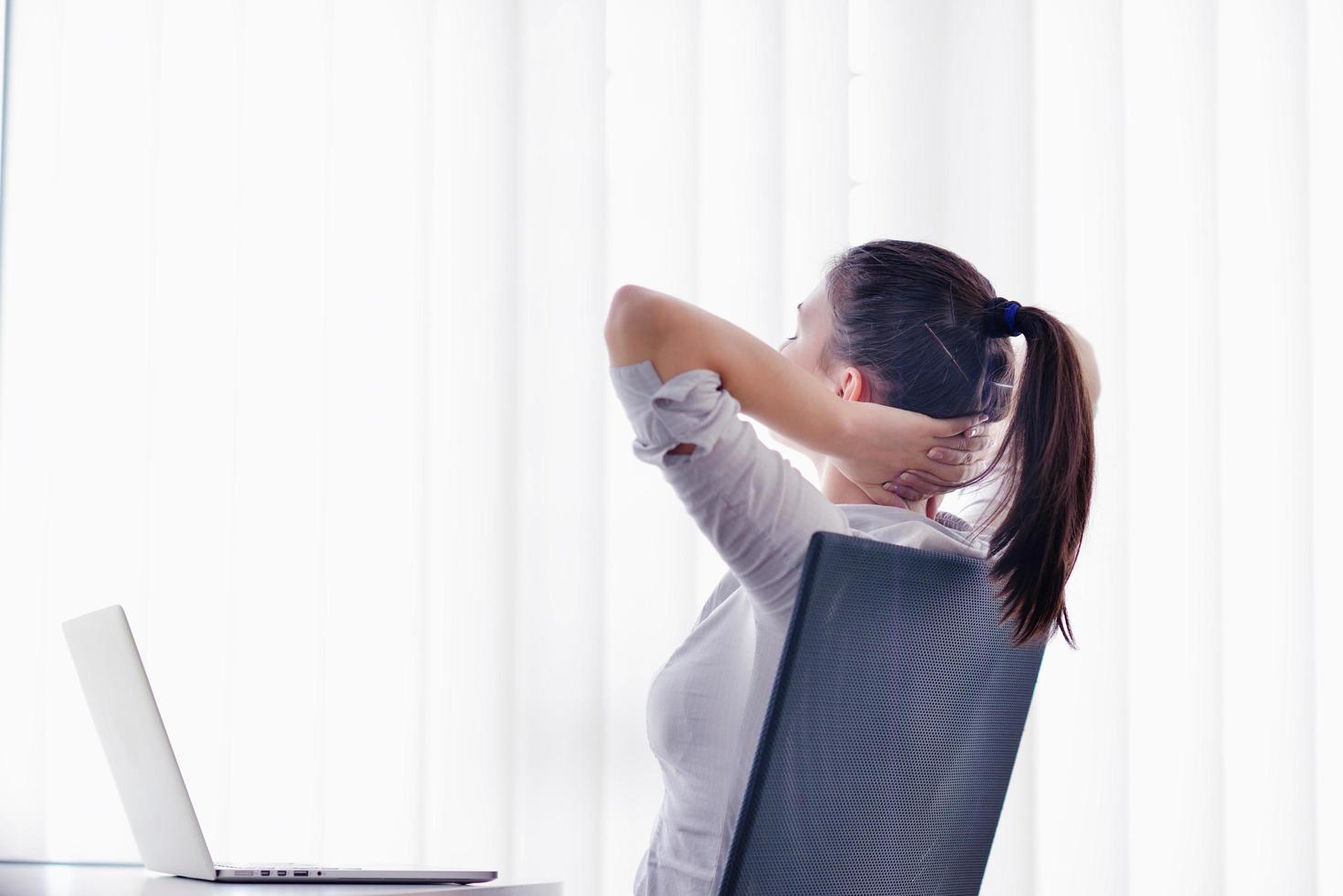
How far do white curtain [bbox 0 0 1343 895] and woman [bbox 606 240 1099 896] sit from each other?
653 mm

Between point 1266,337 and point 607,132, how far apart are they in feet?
3.54

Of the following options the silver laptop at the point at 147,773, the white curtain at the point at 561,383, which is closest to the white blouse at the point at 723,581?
the silver laptop at the point at 147,773

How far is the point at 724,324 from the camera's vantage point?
32.0 inches

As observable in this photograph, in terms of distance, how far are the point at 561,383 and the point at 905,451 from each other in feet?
3.02

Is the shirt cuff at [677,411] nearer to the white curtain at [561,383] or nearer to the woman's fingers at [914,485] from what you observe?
the woman's fingers at [914,485]

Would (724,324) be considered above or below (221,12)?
below

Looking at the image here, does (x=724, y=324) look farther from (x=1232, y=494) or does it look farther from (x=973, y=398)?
(x=1232, y=494)

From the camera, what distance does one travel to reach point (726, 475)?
0.76m

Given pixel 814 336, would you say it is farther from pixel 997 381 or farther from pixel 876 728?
pixel 876 728

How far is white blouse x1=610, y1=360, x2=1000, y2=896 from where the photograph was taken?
0.76 m

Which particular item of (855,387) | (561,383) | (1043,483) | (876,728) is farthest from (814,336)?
(561,383)

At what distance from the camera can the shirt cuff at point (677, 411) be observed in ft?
2.46

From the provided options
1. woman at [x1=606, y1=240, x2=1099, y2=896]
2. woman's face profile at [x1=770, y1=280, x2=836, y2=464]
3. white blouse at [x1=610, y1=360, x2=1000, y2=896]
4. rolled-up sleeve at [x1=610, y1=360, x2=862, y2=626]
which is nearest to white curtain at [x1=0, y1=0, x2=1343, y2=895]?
woman's face profile at [x1=770, y1=280, x2=836, y2=464]

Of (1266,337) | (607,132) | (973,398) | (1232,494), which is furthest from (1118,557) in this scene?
(607,132)
